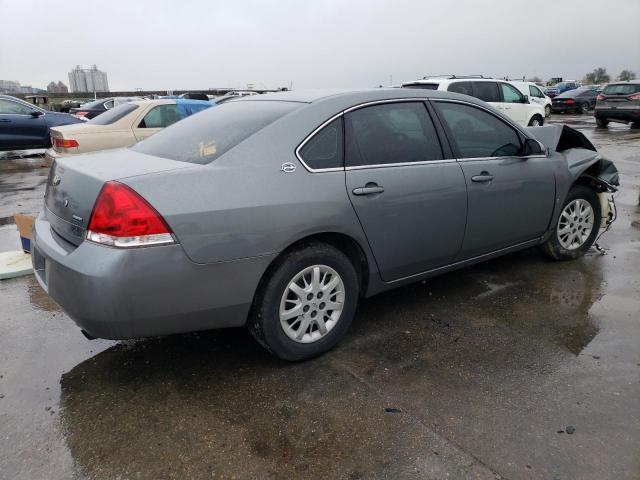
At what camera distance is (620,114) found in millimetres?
19375

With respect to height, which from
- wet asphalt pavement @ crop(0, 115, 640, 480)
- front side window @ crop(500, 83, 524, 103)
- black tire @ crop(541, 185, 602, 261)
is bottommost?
wet asphalt pavement @ crop(0, 115, 640, 480)

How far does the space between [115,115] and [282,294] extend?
7424 mm

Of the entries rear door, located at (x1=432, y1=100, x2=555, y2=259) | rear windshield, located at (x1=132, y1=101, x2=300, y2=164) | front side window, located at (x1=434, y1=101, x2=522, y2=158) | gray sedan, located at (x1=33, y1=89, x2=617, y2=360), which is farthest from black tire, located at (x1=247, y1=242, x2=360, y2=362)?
front side window, located at (x1=434, y1=101, x2=522, y2=158)

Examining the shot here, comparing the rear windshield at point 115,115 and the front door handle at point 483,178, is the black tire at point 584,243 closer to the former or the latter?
the front door handle at point 483,178

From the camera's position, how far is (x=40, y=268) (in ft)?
9.96

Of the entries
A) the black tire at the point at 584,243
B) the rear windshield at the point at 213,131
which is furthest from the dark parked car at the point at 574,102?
the rear windshield at the point at 213,131

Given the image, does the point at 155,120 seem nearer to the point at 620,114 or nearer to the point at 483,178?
the point at 483,178

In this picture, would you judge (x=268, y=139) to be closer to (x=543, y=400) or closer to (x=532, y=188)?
(x=543, y=400)

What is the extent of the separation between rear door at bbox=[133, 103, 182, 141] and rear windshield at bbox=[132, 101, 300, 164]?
19.0 ft

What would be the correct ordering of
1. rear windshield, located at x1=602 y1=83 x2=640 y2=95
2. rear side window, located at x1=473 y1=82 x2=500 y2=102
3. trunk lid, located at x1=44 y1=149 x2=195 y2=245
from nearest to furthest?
trunk lid, located at x1=44 y1=149 x2=195 y2=245, rear side window, located at x1=473 y1=82 x2=500 y2=102, rear windshield, located at x1=602 y1=83 x2=640 y2=95

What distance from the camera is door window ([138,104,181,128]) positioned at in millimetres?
9234

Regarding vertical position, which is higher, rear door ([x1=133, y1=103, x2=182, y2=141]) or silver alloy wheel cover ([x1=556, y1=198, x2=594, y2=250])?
rear door ([x1=133, y1=103, x2=182, y2=141])

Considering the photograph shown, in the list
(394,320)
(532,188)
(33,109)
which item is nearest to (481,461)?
(394,320)

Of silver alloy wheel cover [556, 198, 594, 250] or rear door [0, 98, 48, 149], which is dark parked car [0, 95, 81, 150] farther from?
silver alloy wheel cover [556, 198, 594, 250]
